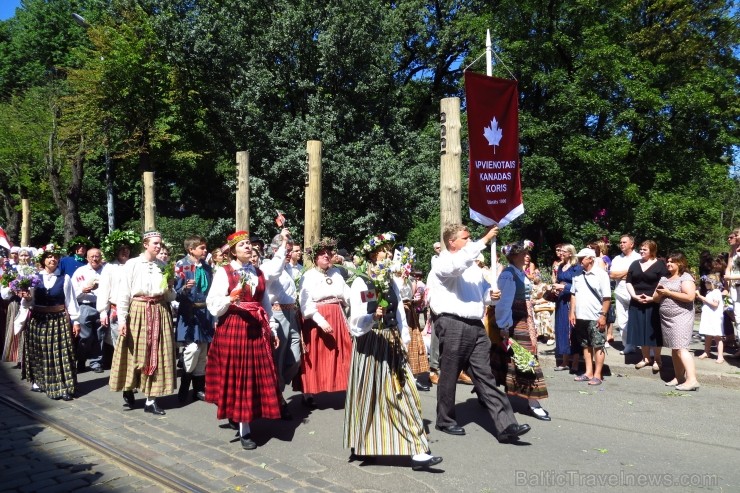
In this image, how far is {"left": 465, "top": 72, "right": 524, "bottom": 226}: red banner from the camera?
7332 millimetres

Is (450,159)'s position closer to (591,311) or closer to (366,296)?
(591,311)

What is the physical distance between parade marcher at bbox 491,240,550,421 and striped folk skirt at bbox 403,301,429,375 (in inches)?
64.1

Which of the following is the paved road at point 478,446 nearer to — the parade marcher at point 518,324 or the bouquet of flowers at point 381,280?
the parade marcher at point 518,324

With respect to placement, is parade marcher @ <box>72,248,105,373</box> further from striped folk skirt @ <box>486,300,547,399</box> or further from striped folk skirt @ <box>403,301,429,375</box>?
striped folk skirt @ <box>486,300,547,399</box>

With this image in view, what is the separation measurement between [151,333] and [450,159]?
4.61 metres

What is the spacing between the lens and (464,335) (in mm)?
5812

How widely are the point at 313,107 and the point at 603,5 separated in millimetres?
9281

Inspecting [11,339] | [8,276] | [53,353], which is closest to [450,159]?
[53,353]

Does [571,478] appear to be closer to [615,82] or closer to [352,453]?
[352,453]

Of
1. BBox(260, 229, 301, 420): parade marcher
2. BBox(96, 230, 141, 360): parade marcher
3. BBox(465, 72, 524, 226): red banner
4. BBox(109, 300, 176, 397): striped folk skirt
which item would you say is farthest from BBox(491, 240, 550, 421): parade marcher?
BBox(96, 230, 141, 360): parade marcher

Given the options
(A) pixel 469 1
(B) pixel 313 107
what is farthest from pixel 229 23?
(A) pixel 469 1

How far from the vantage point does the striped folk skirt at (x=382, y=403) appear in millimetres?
5141

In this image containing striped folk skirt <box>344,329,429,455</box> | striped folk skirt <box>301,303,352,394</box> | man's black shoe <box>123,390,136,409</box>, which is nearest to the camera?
striped folk skirt <box>344,329,429,455</box>

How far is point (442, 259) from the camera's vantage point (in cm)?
569
